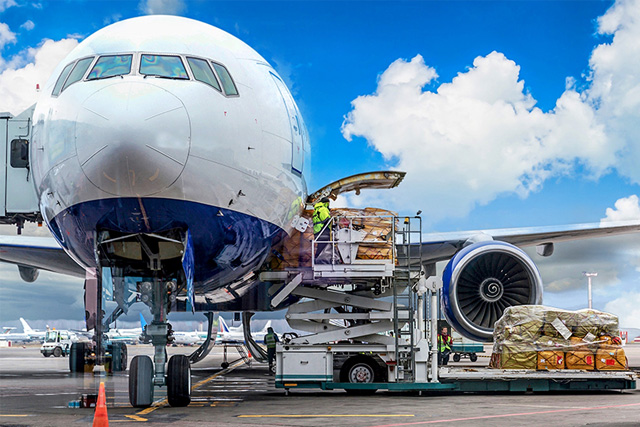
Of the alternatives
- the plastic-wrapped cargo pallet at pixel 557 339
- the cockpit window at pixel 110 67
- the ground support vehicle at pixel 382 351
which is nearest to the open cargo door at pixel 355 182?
the ground support vehicle at pixel 382 351

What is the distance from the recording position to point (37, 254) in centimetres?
1506

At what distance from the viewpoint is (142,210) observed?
8.69m

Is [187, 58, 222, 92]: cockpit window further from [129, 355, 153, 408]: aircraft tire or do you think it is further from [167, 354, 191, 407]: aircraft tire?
[129, 355, 153, 408]: aircraft tire

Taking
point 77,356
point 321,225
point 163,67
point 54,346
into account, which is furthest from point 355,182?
point 54,346

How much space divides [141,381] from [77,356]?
11242mm

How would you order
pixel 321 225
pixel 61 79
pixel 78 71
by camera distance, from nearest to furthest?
pixel 78 71
pixel 61 79
pixel 321 225

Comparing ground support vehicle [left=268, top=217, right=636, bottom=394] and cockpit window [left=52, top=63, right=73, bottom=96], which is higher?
cockpit window [left=52, top=63, right=73, bottom=96]

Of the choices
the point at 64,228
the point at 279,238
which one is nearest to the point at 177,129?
the point at 64,228

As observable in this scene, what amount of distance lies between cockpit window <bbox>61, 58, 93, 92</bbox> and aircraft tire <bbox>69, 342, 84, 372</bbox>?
1221 centimetres

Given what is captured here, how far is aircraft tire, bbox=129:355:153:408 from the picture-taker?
9.91 meters

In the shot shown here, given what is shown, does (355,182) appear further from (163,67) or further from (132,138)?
(132,138)

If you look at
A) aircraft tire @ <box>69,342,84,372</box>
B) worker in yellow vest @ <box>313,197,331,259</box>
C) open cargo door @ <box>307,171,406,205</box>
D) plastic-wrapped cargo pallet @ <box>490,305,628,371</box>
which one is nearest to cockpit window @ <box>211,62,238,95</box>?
worker in yellow vest @ <box>313,197,331,259</box>

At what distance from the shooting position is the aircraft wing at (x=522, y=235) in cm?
1549

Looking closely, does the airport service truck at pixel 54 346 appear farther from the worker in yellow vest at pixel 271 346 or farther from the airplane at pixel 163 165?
the airplane at pixel 163 165
